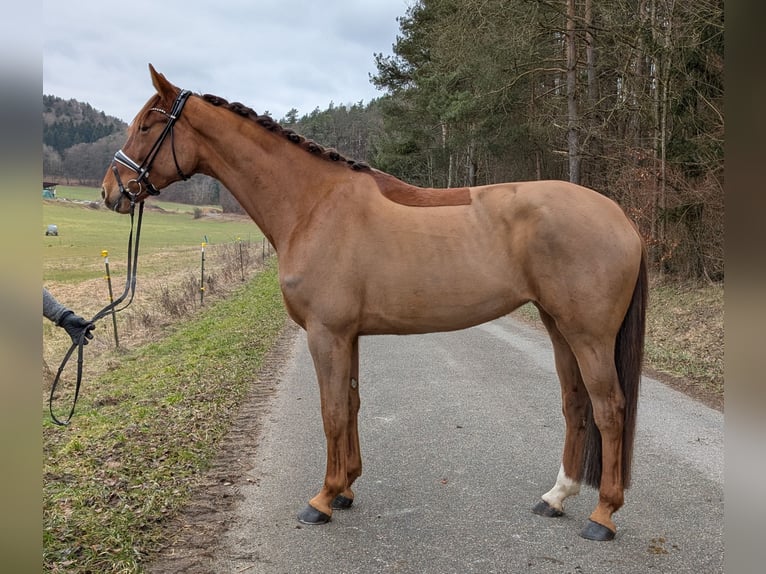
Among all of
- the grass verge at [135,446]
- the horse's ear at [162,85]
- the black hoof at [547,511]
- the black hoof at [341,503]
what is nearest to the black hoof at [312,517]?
the black hoof at [341,503]

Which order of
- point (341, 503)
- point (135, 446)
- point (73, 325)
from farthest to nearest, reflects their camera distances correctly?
point (135, 446) → point (341, 503) → point (73, 325)

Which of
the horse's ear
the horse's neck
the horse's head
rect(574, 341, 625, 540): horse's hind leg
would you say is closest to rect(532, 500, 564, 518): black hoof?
rect(574, 341, 625, 540): horse's hind leg

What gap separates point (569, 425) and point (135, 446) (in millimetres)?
3236

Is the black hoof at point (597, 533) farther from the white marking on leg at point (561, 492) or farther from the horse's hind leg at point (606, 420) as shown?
the white marking on leg at point (561, 492)

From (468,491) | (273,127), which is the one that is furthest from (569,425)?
(273,127)

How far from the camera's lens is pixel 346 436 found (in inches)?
136

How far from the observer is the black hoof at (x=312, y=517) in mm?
3252

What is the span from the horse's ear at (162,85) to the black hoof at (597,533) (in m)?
3.66

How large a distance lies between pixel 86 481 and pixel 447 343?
20.6 feet

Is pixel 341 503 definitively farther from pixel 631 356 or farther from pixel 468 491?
pixel 631 356

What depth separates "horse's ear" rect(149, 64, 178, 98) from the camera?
3.29m

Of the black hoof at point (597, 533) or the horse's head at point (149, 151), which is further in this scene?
the horse's head at point (149, 151)

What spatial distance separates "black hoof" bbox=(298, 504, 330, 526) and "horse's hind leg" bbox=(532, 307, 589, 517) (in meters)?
1.32

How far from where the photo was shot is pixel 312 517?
3.26 m
